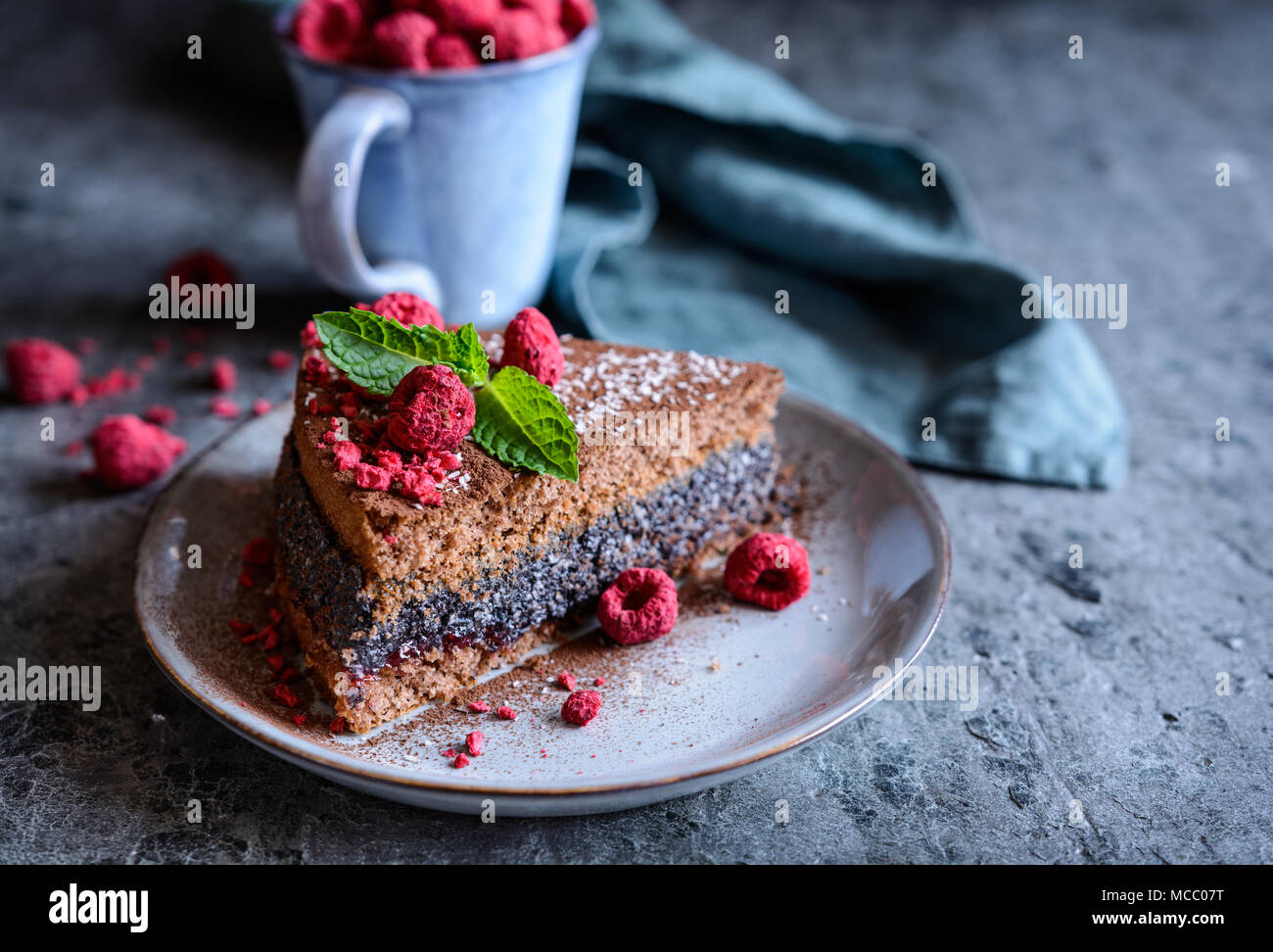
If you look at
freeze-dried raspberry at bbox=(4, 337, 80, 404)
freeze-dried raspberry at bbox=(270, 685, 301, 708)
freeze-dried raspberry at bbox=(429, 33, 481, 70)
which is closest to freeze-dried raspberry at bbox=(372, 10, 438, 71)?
freeze-dried raspberry at bbox=(429, 33, 481, 70)

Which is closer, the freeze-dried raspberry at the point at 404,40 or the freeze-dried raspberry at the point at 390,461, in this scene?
the freeze-dried raspberry at the point at 390,461

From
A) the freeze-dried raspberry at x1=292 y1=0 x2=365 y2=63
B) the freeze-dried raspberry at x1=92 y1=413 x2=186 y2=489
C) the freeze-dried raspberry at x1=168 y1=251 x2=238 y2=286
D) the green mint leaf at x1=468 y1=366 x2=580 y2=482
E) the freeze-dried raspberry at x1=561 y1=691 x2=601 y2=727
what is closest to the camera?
the freeze-dried raspberry at x1=561 y1=691 x2=601 y2=727

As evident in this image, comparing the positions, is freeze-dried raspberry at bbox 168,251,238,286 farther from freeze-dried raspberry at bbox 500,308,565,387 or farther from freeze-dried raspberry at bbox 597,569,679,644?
freeze-dried raspberry at bbox 597,569,679,644

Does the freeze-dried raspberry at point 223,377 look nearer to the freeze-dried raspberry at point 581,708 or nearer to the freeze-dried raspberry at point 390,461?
the freeze-dried raspberry at point 390,461

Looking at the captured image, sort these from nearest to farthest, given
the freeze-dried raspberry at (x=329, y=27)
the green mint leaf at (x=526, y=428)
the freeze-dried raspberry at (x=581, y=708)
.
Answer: the freeze-dried raspberry at (x=581, y=708), the green mint leaf at (x=526, y=428), the freeze-dried raspberry at (x=329, y=27)

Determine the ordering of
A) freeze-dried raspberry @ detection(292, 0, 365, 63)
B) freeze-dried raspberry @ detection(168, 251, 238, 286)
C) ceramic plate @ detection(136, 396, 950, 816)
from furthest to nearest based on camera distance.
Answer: freeze-dried raspberry @ detection(168, 251, 238, 286), freeze-dried raspberry @ detection(292, 0, 365, 63), ceramic plate @ detection(136, 396, 950, 816)

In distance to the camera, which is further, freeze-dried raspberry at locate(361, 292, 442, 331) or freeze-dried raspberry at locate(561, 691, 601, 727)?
freeze-dried raspberry at locate(361, 292, 442, 331)

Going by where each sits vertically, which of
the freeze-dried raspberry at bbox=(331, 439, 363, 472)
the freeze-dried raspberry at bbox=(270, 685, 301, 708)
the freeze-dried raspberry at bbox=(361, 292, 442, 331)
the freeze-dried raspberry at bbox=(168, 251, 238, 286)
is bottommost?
the freeze-dried raspberry at bbox=(168, 251, 238, 286)

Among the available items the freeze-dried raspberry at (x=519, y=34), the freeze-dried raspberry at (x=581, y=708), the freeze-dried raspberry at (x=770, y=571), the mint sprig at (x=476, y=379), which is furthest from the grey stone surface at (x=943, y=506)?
→ the freeze-dried raspberry at (x=519, y=34)
